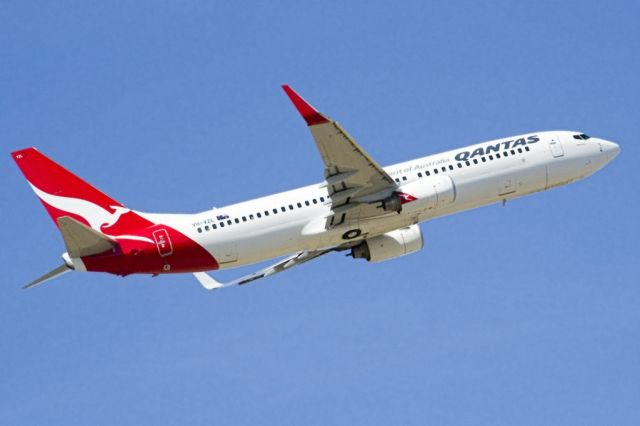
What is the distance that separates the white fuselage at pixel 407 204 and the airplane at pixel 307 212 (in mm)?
57

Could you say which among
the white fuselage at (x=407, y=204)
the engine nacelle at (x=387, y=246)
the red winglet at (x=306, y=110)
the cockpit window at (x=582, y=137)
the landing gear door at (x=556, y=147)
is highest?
the red winglet at (x=306, y=110)

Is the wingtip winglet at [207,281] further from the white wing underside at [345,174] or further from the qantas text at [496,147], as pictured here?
the qantas text at [496,147]

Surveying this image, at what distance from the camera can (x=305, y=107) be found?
56.6 meters

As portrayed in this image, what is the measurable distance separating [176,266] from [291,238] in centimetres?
656

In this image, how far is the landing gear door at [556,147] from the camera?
68.9 metres

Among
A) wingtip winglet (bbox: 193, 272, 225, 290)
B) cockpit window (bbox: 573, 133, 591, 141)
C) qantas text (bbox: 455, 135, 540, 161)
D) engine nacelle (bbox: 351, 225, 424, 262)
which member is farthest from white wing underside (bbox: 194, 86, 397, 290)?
cockpit window (bbox: 573, 133, 591, 141)

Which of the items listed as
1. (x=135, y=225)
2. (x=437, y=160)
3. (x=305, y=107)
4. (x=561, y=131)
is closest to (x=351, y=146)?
(x=305, y=107)

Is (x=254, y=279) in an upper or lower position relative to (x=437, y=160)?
lower

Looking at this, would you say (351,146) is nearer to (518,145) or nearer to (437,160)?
(437,160)

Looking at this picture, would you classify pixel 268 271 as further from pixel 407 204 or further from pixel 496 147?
pixel 496 147

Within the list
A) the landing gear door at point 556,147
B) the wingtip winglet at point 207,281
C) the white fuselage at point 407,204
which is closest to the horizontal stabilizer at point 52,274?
the white fuselage at point 407,204

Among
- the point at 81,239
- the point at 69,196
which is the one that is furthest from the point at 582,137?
→ the point at 81,239

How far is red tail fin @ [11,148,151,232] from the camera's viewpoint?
62.4 m

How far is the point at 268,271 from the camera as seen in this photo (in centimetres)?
7075
